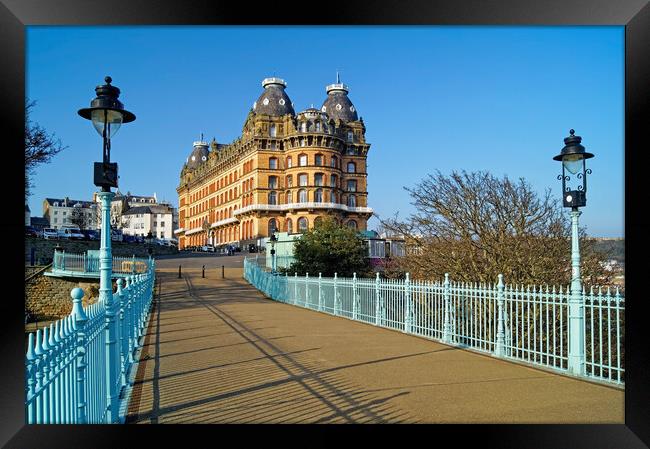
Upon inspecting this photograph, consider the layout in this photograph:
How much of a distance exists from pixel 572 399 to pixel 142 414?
4674 millimetres

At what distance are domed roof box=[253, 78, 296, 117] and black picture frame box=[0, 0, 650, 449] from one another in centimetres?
6669

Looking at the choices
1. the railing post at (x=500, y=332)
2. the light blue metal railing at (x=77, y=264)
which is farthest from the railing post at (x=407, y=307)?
the light blue metal railing at (x=77, y=264)

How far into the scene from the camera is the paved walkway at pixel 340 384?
575 centimetres

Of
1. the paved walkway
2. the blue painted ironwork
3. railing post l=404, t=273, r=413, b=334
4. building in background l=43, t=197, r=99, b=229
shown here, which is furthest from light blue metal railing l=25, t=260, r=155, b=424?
building in background l=43, t=197, r=99, b=229

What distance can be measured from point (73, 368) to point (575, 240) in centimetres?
656

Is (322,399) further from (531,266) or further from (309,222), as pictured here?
(309,222)

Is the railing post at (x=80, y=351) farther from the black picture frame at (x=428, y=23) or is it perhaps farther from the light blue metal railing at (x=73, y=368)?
the black picture frame at (x=428, y=23)

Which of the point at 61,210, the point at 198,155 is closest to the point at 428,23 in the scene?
the point at 198,155

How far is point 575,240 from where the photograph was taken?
796 centimetres

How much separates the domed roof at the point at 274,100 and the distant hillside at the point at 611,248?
6022 centimetres

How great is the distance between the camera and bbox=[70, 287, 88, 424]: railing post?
4004mm

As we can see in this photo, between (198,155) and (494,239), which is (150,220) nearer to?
(198,155)

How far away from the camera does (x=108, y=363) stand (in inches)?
219
